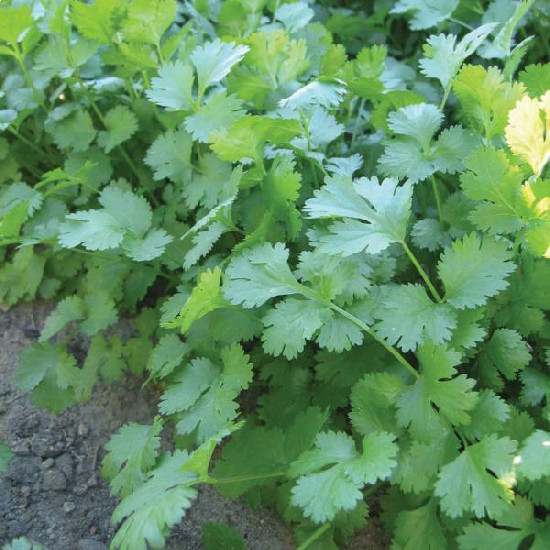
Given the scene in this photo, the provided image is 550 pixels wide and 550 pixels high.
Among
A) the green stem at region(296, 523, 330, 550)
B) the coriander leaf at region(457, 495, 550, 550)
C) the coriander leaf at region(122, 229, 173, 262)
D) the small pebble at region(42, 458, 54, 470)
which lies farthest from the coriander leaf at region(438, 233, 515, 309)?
the small pebble at region(42, 458, 54, 470)

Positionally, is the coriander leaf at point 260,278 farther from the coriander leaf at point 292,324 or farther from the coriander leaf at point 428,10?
the coriander leaf at point 428,10

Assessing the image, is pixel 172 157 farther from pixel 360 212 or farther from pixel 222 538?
pixel 222 538

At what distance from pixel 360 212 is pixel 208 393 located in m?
0.45

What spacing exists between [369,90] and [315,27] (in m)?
0.39

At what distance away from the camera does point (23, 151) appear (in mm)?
1920

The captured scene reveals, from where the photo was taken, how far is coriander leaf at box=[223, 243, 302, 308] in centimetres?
126

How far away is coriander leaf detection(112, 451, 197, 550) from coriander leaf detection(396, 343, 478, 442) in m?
0.39

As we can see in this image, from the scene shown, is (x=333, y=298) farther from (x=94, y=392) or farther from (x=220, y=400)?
(x=94, y=392)

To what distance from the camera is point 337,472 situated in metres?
1.13

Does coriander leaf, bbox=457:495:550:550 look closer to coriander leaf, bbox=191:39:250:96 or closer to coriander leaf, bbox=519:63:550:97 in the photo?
coriander leaf, bbox=519:63:550:97

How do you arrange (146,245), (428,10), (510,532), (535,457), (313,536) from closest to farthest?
(535,457) → (510,532) → (313,536) → (146,245) → (428,10)

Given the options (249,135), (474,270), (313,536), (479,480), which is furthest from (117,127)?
(479,480)

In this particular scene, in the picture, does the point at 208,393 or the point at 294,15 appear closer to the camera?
the point at 208,393

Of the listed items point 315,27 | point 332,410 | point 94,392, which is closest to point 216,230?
point 332,410
